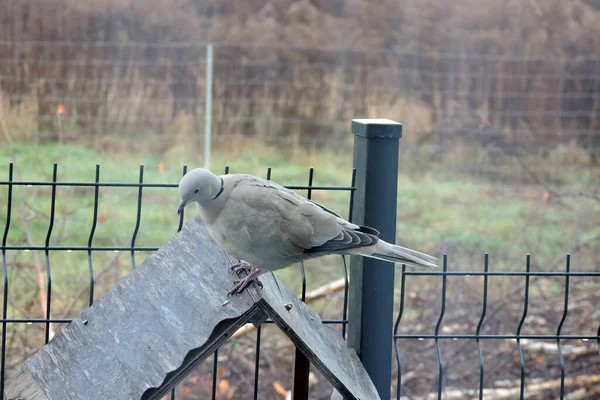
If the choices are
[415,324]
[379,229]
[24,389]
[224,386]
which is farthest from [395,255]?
[415,324]

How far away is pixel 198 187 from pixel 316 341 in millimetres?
647

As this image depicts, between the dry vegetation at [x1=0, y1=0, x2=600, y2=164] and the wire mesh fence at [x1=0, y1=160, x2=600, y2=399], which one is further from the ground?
the dry vegetation at [x1=0, y1=0, x2=600, y2=164]

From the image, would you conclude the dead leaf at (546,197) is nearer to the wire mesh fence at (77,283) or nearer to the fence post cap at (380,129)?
the wire mesh fence at (77,283)

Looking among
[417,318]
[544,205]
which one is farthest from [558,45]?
[417,318]

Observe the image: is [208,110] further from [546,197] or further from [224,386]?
[546,197]

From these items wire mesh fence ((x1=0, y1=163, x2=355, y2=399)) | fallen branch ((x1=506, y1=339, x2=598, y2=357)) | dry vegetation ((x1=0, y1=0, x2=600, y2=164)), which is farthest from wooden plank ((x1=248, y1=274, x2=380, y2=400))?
dry vegetation ((x1=0, y1=0, x2=600, y2=164))

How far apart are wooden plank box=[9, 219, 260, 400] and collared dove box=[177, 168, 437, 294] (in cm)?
11

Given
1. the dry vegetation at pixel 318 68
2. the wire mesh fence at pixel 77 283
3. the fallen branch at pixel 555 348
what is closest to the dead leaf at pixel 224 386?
the wire mesh fence at pixel 77 283

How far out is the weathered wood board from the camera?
92.4 inches

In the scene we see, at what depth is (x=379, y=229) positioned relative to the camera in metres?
3.12

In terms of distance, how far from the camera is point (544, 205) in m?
8.97

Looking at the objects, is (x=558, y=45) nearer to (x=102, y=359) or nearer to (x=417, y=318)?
(x=417, y=318)

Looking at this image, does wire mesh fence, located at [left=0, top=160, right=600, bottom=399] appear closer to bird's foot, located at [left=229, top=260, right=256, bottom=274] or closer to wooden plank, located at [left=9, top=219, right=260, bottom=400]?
bird's foot, located at [left=229, top=260, right=256, bottom=274]

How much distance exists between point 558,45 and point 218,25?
4336mm
